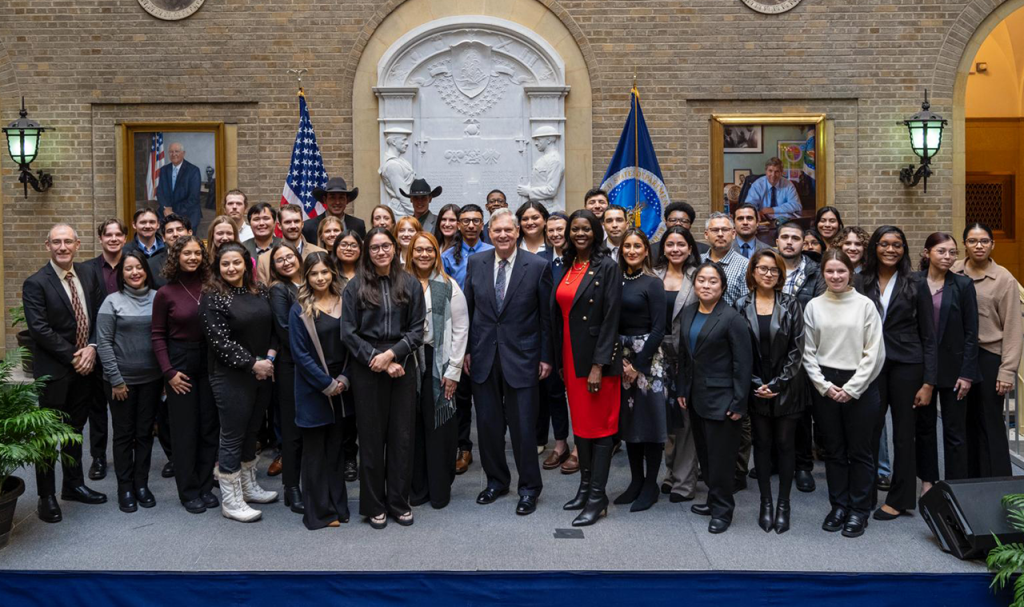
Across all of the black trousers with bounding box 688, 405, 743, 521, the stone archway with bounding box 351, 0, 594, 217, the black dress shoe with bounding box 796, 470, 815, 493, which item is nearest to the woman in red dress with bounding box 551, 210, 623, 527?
the black trousers with bounding box 688, 405, 743, 521

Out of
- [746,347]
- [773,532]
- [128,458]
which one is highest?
[746,347]

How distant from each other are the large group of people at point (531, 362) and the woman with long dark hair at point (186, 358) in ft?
0.05

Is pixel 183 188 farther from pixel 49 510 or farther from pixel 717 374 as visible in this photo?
pixel 717 374

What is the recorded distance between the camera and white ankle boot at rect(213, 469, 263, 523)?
5.91 meters

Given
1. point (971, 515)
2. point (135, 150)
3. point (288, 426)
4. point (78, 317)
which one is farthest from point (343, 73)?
point (971, 515)

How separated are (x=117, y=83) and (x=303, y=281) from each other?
6.64 metres

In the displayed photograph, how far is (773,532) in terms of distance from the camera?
573cm

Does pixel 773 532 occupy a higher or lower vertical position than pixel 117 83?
lower

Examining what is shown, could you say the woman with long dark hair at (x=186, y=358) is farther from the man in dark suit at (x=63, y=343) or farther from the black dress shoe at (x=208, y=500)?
the man in dark suit at (x=63, y=343)

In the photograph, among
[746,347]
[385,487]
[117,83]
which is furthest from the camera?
[117,83]

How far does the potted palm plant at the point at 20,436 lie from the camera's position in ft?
17.9

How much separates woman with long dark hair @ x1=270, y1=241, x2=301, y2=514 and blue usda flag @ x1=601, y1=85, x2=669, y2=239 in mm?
4009

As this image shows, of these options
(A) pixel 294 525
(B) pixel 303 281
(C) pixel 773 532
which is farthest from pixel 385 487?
(C) pixel 773 532

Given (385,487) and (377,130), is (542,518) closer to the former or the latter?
(385,487)
